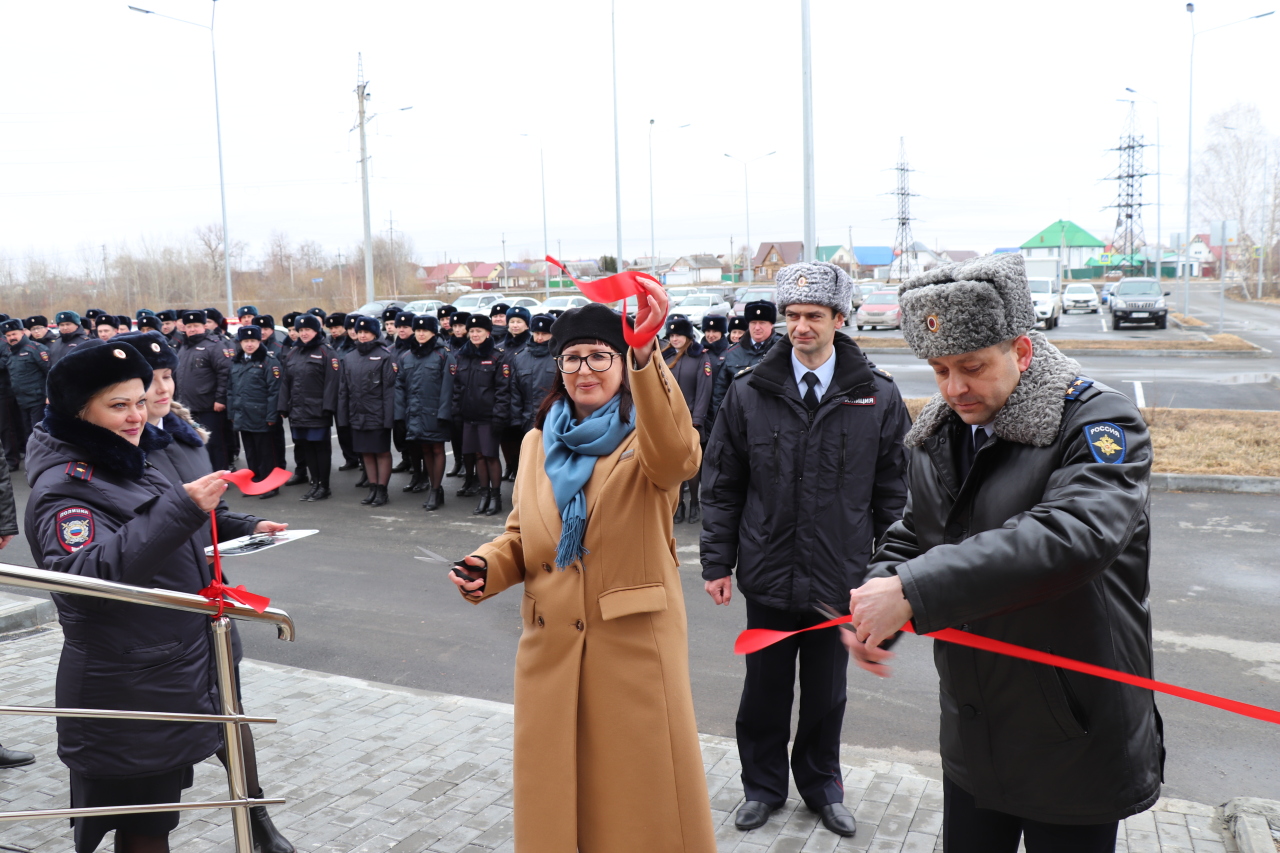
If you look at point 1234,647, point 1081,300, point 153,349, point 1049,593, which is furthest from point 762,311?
point 1081,300

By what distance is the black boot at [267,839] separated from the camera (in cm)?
388

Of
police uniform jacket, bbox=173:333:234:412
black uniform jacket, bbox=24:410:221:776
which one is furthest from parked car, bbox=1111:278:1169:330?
black uniform jacket, bbox=24:410:221:776

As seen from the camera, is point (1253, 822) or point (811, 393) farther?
point (811, 393)

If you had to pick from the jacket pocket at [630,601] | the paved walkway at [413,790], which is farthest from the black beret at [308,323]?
the jacket pocket at [630,601]

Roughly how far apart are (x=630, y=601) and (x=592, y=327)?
86 centimetres

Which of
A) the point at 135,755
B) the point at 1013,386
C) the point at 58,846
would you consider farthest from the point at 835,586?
the point at 58,846

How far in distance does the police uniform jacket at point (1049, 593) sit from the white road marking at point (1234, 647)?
4312 mm

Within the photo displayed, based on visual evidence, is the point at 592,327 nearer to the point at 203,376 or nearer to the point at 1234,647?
the point at 1234,647

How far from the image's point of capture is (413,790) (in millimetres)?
4363

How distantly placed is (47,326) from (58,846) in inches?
579

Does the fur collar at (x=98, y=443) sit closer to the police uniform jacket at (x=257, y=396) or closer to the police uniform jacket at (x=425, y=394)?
the police uniform jacket at (x=425, y=394)

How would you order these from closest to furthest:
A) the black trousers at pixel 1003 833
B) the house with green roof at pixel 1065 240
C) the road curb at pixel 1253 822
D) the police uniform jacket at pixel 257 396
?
1. the black trousers at pixel 1003 833
2. the road curb at pixel 1253 822
3. the police uniform jacket at pixel 257 396
4. the house with green roof at pixel 1065 240

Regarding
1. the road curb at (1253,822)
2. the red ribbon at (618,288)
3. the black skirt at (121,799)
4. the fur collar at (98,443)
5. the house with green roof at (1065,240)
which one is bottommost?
the road curb at (1253,822)

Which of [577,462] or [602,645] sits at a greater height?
[577,462]
